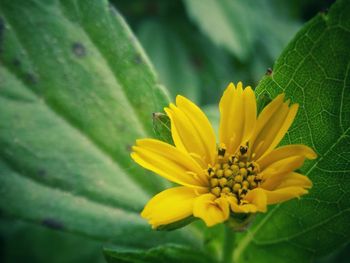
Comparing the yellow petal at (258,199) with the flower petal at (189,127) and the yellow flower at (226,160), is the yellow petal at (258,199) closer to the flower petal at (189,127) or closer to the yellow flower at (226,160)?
the yellow flower at (226,160)

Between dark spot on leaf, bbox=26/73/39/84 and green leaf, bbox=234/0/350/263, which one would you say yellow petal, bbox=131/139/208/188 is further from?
dark spot on leaf, bbox=26/73/39/84

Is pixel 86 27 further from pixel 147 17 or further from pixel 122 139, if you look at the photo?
pixel 147 17

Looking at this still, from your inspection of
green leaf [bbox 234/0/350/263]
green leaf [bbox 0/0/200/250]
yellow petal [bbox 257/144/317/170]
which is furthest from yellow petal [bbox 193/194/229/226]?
green leaf [bbox 0/0/200/250]

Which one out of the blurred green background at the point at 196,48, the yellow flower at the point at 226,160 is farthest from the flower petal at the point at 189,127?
the blurred green background at the point at 196,48

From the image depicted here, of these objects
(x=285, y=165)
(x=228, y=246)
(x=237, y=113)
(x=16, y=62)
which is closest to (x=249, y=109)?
(x=237, y=113)

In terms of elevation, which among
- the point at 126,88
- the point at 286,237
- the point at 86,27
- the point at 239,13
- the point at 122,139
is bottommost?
the point at 286,237

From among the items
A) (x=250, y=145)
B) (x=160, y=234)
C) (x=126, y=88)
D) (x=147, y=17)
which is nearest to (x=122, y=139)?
(x=126, y=88)
